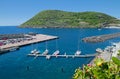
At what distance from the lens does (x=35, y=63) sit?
7712 cm

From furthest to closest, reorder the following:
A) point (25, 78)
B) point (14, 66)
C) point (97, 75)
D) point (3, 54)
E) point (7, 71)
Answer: point (3, 54)
point (14, 66)
point (7, 71)
point (25, 78)
point (97, 75)

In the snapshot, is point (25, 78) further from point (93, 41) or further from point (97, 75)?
point (93, 41)

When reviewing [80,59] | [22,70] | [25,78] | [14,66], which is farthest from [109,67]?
[80,59]

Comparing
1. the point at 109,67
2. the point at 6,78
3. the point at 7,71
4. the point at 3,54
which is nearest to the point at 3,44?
the point at 3,54

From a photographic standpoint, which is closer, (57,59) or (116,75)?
(116,75)

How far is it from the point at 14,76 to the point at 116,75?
5655 centimetres

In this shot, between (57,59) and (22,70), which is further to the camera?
(57,59)

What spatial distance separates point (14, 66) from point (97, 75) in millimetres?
69868

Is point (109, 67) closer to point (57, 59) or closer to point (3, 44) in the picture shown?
point (57, 59)

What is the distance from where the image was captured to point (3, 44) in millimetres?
115875

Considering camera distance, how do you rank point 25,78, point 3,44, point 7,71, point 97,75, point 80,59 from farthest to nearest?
point 3,44 < point 80,59 < point 7,71 < point 25,78 < point 97,75

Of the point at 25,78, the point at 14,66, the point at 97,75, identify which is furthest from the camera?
the point at 14,66

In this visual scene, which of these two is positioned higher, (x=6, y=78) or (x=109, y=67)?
(x=109, y=67)

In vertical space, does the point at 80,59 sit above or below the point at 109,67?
below
